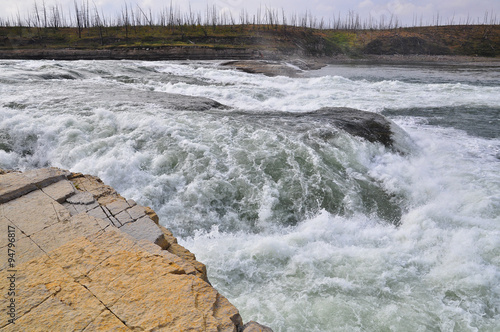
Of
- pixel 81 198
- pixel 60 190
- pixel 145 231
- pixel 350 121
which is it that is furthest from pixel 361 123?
pixel 60 190

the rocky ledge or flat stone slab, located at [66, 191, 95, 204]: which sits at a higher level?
flat stone slab, located at [66, 191, 95, 204]

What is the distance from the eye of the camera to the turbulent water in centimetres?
362

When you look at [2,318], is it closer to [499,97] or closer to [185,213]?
[185,213]

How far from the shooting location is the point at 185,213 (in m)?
5.37

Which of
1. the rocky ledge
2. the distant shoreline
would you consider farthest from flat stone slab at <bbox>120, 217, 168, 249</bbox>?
the distant shoreline

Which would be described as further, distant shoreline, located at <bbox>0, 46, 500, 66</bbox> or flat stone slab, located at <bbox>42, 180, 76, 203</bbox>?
distant shoreline, located at <bbox>0, 46, 500, 66</bbox>

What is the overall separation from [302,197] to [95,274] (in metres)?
4.01

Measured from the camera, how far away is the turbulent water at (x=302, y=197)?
3623mm

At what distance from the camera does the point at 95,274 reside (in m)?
2.50

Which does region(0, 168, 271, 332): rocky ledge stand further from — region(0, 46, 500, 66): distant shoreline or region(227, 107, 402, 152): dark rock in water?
region(0, 46, 500, 66): distant shoreline

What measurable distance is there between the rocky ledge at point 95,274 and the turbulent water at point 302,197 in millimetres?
1191

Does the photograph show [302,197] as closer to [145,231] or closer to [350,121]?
[145,231]

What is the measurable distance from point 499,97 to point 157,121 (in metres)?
16.8

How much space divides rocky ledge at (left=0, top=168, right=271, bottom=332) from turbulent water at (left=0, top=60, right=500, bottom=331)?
3.91 feet
